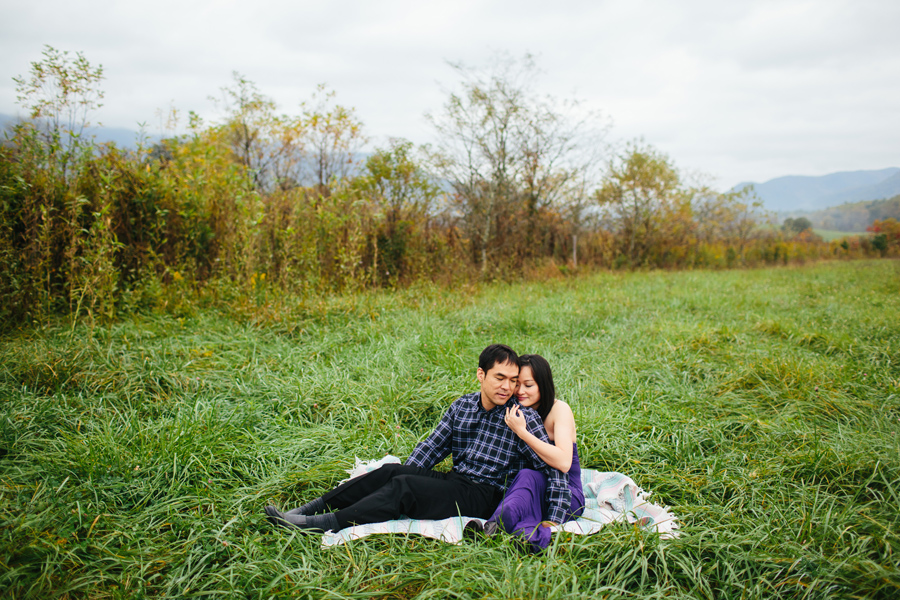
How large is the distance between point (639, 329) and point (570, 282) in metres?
4.22

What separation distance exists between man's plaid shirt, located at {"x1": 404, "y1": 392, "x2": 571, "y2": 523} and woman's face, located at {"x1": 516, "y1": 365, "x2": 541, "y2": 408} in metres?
0.05

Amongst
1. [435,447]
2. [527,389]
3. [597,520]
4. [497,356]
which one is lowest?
[597,520]

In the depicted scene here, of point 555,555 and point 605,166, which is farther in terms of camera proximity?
point 605,166

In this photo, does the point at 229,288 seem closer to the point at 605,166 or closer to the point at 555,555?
the point at 555,555

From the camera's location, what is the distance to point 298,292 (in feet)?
19.6

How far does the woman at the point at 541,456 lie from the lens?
1943mm

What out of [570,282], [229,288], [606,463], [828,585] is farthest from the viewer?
[570,282]

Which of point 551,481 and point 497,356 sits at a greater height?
point 497,356

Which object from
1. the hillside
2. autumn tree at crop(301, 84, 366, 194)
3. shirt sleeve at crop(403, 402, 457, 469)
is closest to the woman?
shirt sleeve at crop(403, 402, 457, 469)

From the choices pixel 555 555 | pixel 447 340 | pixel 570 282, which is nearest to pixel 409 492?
pixel 555 555

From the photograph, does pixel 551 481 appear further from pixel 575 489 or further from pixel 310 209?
pixel 310 209

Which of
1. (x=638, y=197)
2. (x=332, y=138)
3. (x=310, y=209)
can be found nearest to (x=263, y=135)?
(x=332, y=138)

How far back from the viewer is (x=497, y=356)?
2.24 meters

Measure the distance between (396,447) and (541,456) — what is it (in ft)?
3.43
